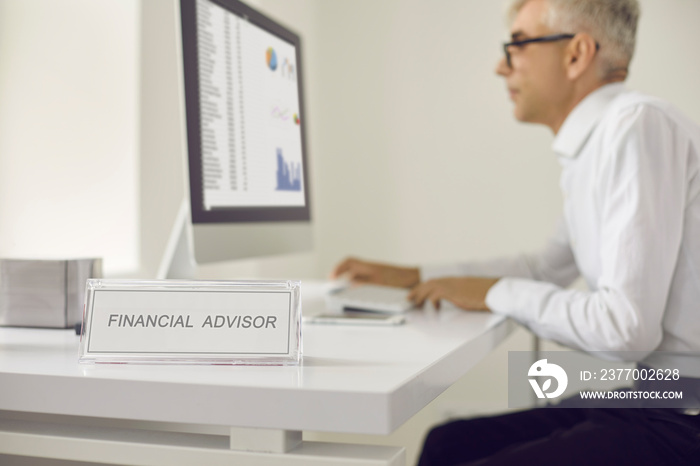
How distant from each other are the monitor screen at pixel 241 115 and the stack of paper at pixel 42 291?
206mm

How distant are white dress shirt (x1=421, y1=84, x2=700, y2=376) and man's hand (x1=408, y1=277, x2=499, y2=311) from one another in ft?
0.09

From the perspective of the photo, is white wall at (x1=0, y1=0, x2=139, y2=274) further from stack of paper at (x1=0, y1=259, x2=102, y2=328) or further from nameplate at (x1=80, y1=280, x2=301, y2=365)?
nameplate at (x1=80, y1=280, x2=301, y2=365)

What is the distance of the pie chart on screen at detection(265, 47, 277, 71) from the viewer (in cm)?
136

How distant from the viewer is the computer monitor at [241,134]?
3.52ft

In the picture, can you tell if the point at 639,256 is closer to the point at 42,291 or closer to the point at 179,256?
the point at 179,256

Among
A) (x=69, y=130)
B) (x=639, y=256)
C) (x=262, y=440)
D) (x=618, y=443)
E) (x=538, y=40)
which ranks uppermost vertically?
(x=538, y=40)

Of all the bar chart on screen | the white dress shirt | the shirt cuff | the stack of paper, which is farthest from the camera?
the bar chart on screen

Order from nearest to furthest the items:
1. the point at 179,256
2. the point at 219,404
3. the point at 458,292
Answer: the point at 219,404, the point at 179,256, the point at 458,292

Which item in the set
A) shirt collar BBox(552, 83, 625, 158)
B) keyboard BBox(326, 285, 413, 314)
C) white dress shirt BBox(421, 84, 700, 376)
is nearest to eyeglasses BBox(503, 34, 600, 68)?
shirt collar BBox(552, 83, 625, 158)

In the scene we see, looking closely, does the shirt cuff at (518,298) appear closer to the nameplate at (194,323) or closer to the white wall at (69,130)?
the nameplate at (194,323)

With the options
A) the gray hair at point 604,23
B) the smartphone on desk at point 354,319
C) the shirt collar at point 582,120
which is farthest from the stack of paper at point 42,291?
the gray hair at point 604,23

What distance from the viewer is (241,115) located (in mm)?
1217

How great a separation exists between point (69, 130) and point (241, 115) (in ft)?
1.93

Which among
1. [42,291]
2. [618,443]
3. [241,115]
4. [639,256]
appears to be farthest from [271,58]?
[618,443]
